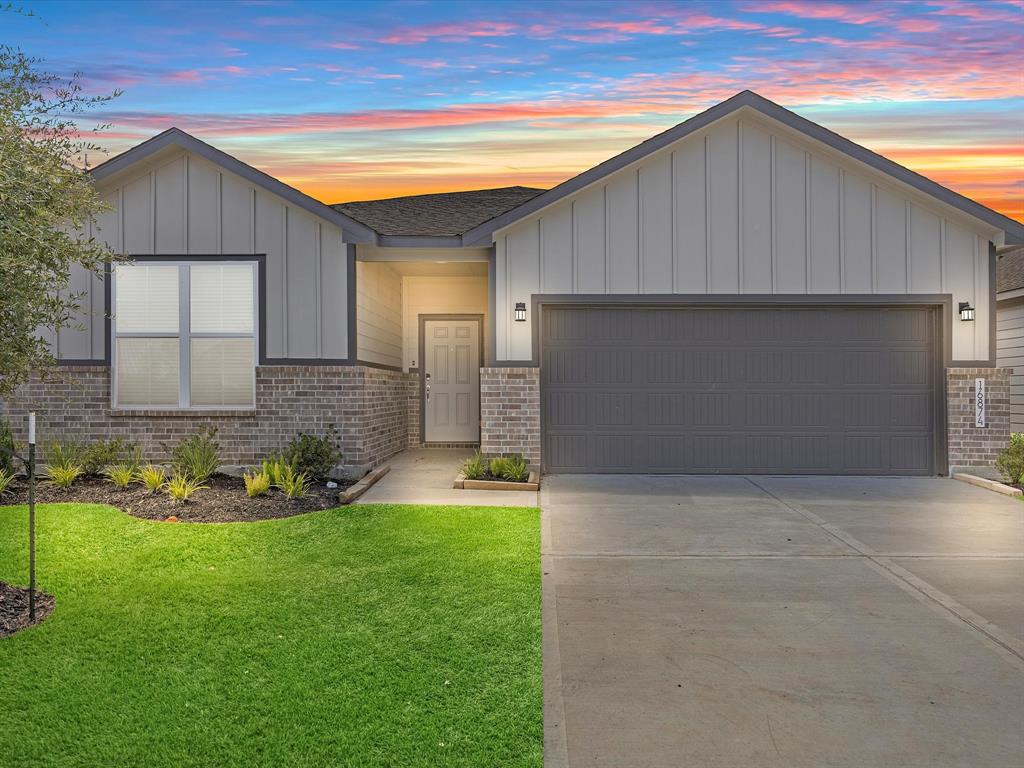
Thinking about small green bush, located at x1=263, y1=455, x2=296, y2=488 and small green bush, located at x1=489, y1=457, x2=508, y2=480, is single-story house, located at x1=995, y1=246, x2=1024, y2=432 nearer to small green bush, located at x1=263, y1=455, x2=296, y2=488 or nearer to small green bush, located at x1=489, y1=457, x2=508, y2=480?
small green bush, located at x1=489, y1=457, x2=508, y2=480

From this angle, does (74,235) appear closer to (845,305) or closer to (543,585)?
(543,585)

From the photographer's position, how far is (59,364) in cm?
1132

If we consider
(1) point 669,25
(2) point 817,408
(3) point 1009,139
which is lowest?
(2) point 817,408

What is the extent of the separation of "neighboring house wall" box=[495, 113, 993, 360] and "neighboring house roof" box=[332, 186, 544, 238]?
1308 millimetres

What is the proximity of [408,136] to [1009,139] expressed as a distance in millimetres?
11019

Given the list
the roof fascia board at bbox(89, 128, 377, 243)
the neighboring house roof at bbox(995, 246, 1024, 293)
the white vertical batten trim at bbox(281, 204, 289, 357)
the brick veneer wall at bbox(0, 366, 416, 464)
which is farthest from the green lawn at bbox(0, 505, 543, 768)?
the neighboring house roof at bbox(995, 246, 1024, 293)

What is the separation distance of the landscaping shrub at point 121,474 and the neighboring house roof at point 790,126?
5.74m

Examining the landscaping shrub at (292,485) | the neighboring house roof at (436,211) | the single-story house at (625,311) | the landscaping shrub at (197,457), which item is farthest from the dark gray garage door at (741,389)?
the landscaping shrub at (197,457)

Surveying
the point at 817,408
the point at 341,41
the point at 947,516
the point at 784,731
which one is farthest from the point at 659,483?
the point at 341,41

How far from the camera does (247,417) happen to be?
444 inches

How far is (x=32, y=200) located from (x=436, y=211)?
31.4ft

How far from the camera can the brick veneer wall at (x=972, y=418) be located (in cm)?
1155

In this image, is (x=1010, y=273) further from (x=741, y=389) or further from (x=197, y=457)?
(x=197, y=457)

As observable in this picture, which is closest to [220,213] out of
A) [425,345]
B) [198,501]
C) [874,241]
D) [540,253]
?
[198,501]
